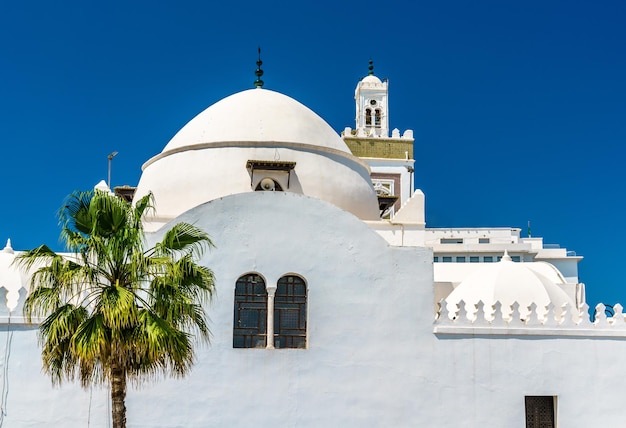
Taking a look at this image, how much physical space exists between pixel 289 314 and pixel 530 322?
5200 millimetres

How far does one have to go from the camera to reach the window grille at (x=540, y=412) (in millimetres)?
17500

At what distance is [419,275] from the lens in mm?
17594

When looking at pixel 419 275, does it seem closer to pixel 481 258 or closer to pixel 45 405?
pixel 45 405

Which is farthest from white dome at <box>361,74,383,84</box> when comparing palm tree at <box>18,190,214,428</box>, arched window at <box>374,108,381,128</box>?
palm tree at <box>18,190,214,428</box>

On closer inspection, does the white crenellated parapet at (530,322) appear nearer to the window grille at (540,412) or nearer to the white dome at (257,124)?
the window grille at (540,412)

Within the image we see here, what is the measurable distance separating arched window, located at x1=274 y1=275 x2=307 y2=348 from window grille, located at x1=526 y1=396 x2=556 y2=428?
16.6 feet

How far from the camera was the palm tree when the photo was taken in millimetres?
12234

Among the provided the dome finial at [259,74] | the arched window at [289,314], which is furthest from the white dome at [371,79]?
the arched window at [289,314]

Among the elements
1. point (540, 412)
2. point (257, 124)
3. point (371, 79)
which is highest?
point (371, 79)

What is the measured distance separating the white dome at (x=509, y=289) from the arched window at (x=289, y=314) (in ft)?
14.1

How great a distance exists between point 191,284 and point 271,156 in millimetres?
7012

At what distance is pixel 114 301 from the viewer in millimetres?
12188

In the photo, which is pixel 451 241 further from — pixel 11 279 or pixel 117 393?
pixel 117 393

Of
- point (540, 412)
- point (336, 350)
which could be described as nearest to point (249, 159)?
point (336, 350)
